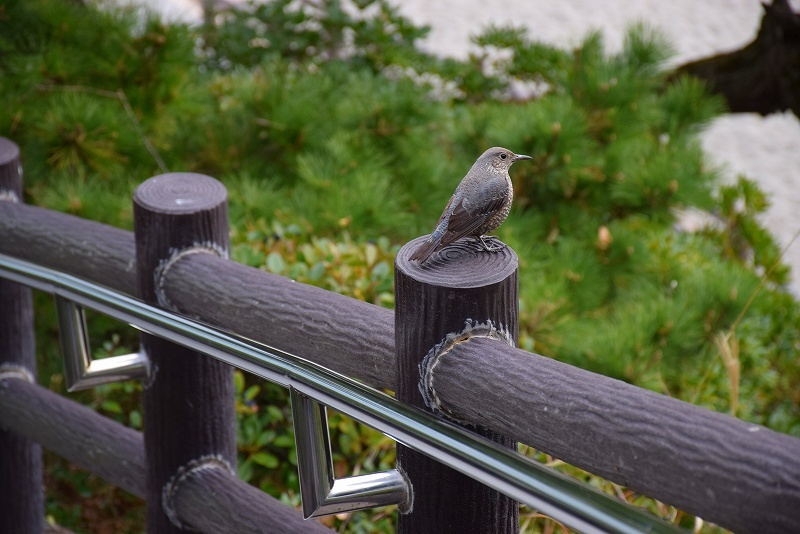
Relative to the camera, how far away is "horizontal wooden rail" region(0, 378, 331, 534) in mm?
1309

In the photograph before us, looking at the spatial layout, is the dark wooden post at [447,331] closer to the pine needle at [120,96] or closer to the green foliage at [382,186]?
the green foliage at [382,186]

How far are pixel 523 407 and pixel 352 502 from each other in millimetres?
242

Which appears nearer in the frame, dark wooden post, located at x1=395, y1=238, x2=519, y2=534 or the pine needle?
dark wooden post, located at x1=395, y1=238, x2=519, y2=534

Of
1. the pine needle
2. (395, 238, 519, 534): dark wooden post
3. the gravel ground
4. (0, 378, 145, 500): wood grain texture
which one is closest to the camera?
(395, 238, 519, 534): dark wooden post

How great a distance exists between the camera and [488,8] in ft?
23.8

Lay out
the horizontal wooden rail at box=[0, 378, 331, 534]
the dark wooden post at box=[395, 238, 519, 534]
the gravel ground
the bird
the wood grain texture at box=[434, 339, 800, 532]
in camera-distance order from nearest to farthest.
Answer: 1. the wood grain texture at box=[434, 339, 800, 532]
2. the dark wooden post at box=[395, 238, 519, 534]
3. the bird
4. the horizontal wooden rail at box=[0, 378, 331, 534]
5. the gravel ground

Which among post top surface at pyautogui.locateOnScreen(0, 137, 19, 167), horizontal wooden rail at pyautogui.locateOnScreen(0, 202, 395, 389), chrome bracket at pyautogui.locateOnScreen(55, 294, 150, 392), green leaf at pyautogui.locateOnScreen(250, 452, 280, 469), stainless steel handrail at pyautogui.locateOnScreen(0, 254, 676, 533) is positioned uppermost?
post top surface at pyautogui.locateOnScreen(0, 137, 19, 167)

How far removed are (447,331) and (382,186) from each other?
143 centimetres

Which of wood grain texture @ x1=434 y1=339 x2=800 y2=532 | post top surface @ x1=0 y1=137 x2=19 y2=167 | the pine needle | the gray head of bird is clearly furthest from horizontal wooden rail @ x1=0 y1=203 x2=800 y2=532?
the pine needle

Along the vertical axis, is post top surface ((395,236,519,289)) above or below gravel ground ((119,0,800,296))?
above

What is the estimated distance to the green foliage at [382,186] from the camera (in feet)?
6.95

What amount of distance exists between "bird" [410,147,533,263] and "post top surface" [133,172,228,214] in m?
0.41

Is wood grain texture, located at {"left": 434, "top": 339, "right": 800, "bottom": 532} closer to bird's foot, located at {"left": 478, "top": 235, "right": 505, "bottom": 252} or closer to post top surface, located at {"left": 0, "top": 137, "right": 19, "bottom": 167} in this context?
bird's foot, located at {"left": 478, "top": 235, "right": 505, "bottom": 252}

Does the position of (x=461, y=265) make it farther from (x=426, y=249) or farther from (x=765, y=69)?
(x=765, y=69)
